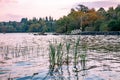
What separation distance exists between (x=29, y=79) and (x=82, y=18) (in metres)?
174

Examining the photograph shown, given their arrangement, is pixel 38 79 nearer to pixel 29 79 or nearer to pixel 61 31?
pixel 29 79

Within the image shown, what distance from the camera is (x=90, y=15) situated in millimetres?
189750

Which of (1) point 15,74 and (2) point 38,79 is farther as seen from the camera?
(1) point 15,74

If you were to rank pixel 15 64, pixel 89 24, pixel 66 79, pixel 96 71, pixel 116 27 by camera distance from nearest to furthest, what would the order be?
pixel 66 79, pixel 96 71, pixel 15 64, pixel 116 27, pixel 89 24

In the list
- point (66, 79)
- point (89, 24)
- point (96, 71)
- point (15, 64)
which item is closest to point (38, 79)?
point (66, 79)

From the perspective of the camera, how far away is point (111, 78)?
717 inches

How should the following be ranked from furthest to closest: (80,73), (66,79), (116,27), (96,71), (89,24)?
(89,24) < (116,27) < (96,71) < (80,73) < (66,79)

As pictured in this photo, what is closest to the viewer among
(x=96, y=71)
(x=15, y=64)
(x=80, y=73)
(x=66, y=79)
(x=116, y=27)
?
(x=66, y=79)

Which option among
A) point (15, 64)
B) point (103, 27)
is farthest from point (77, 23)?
point (15, 64)

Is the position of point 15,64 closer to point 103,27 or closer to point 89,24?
point 103,27

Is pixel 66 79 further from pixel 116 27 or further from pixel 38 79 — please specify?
pixel 116 27

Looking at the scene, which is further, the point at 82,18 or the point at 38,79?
the point at 82,18

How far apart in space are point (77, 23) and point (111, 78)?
171m

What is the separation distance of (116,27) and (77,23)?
50956mm
